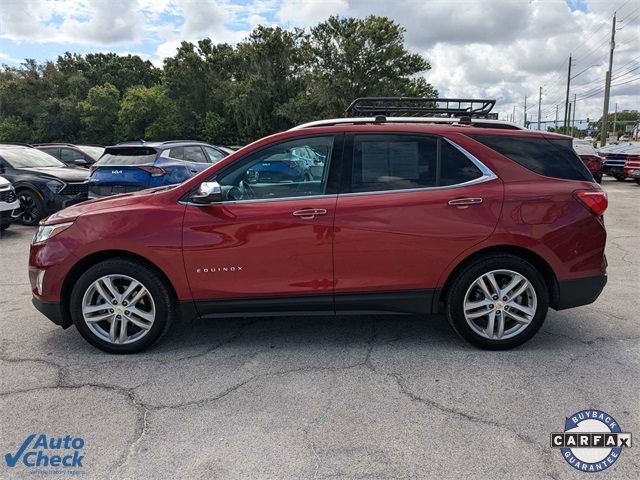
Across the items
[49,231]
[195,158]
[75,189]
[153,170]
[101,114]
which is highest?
[101,114]

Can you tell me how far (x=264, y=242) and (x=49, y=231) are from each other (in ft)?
5.57

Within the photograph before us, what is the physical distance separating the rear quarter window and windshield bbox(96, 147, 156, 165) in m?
6.49

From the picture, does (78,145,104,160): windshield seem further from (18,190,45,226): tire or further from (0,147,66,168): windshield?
(18,190,45,226): tire

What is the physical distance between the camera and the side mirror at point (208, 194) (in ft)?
11.5

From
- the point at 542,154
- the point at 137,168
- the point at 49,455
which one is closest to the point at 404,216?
the point at 542,154

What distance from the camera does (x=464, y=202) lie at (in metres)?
3.54

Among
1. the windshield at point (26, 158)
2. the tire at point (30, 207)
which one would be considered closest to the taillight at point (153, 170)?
the tire at point (30, 207)

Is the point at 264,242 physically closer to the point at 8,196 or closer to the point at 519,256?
the point at 519,256

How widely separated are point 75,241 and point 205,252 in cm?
99

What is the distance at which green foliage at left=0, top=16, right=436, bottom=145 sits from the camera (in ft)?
127

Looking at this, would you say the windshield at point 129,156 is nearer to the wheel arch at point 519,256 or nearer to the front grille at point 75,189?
the front grille at point 75,189

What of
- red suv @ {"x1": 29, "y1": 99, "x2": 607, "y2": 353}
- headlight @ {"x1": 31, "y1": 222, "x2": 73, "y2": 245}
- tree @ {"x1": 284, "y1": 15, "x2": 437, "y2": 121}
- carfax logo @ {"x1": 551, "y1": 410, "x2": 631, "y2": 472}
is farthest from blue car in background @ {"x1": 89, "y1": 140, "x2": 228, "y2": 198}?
tree @ {"x1": 284, "y1": 15, "x2": 437, "y2": 121}

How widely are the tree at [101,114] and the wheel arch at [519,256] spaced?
46972 millimetres

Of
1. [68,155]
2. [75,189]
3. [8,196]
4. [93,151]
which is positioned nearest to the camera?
[8,196]
